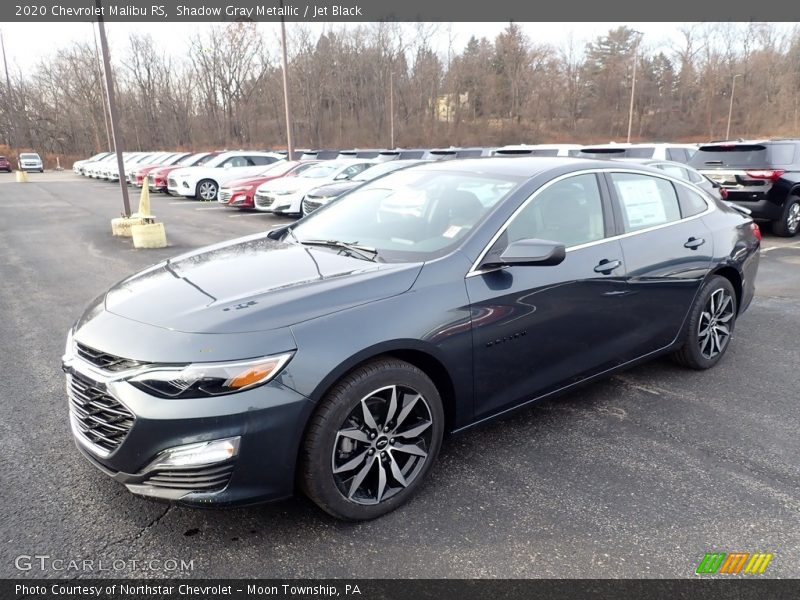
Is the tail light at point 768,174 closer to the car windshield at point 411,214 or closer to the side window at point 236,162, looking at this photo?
the car windshield at point 411,214

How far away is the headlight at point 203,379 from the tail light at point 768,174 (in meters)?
11.4

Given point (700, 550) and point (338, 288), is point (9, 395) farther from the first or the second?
point (700, 550)

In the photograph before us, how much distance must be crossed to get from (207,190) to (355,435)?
63.0 feet

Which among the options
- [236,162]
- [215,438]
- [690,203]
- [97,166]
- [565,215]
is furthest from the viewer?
[97,166]

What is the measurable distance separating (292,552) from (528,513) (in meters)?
1.11

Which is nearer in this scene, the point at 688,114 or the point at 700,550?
the point at 700,550

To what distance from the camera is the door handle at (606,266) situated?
139 inches

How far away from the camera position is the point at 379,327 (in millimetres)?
2586

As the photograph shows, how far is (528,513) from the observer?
2.76 m

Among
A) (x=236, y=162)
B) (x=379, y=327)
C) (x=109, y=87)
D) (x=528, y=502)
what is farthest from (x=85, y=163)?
(x=528, y=502)

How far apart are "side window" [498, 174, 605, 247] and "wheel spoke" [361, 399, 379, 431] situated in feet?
3.92

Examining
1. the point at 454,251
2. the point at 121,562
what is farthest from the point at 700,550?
the point at 121,562

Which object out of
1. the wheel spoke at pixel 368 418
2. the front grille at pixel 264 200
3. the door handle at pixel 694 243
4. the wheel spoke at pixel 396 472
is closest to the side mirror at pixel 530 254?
the wheel spoke at pixel 368 418

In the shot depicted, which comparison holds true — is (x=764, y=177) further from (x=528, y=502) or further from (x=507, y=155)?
(x=528, y=502)
